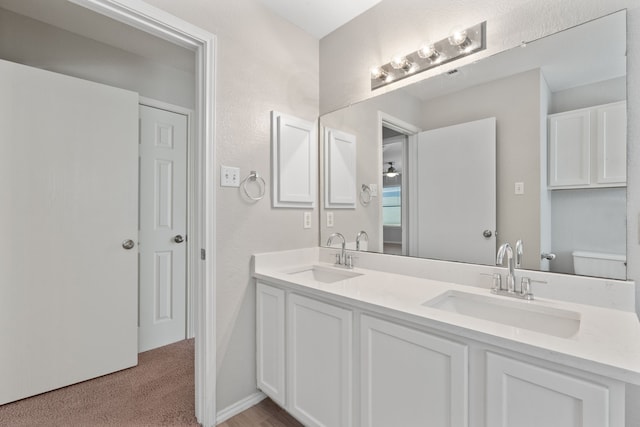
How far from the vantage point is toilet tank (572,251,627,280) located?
1.07 meters

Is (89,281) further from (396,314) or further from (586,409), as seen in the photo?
(586,409)

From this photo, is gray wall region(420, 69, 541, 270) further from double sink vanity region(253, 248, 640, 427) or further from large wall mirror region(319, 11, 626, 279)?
double sink vanity region(253, 248, 640, 427)

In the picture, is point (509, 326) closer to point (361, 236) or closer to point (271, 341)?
point (361, 236)

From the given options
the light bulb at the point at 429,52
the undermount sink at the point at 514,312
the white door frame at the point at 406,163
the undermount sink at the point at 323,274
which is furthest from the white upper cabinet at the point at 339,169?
the undermount sink at the point at 514,312

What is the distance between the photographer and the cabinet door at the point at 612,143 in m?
1.08

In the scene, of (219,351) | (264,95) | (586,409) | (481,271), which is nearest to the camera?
(586,409)

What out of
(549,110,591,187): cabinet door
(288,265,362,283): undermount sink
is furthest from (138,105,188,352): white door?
(549,110,591,187): cabinet door

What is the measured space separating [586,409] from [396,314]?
20.7 inches

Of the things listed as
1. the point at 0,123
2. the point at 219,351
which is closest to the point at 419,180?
the point at 219,351

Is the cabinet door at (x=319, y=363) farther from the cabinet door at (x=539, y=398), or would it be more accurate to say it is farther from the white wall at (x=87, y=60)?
the white wall at (x=87, y=60)

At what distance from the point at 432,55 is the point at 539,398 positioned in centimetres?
156

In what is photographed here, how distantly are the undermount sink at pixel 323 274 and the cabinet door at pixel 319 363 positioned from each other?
399 millimetres

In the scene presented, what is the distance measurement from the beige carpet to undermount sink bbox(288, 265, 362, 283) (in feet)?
3.26

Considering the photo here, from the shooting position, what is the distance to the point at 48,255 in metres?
1.88
